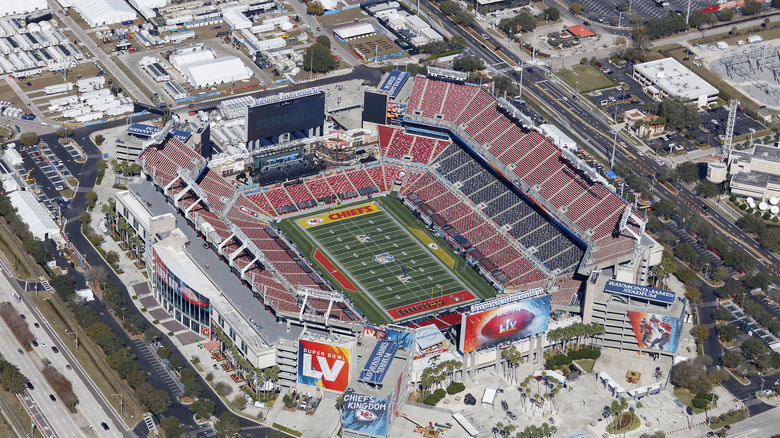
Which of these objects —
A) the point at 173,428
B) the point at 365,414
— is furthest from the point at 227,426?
the point at 365,414

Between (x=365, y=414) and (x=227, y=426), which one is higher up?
(x=365, y=414)

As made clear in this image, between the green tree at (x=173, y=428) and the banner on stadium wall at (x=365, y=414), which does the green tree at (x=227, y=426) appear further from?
the banner on stadium wall at (x=365, y=414)

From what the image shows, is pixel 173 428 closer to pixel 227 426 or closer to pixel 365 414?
pixel 227 426

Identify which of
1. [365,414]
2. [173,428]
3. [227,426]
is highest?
[365,414]

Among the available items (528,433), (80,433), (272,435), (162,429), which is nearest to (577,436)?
A: (528,433)

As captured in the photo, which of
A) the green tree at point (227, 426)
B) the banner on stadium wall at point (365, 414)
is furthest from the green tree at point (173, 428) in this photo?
the banner on stadium wall at point (365, 414)

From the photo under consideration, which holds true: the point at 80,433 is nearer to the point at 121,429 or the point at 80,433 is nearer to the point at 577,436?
the point at 121,429

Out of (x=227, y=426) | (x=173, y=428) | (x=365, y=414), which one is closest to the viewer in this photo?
(x=173, y=428)

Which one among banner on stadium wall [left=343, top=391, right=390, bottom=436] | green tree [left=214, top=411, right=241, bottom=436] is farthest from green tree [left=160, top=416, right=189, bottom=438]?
banner on stadium wall [left=343, top=391, right=390, bottom=436]
